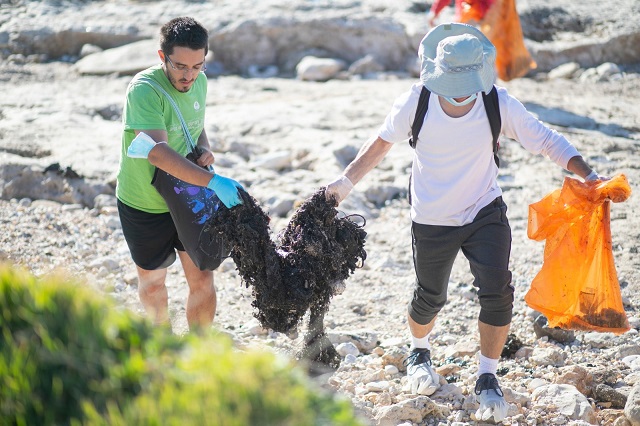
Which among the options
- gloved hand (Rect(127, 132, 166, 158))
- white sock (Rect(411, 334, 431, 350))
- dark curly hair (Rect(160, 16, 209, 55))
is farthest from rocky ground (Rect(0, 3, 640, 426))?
dark curly hair (Rect(160, 16, 209, 55))

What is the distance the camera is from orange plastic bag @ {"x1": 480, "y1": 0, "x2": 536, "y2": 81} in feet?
29.7

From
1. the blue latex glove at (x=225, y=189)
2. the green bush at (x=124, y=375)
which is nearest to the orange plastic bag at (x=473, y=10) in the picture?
the blue latex glove at (x=225, y=189)

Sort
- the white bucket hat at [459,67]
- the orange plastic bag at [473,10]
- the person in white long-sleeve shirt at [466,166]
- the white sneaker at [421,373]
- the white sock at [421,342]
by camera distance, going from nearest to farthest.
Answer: the white bucket hat at [459,67] < the person in white long-sleeve shirt at [466,166] < the white sneaker at [421,373] < the white sock at [421,342] < the orange plastic bag at [473,10]

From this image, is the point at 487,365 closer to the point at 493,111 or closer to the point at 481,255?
the point at 481,255

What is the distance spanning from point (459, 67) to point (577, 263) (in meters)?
1.22

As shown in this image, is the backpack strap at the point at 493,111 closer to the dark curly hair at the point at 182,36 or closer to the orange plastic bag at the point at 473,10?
the dark curly hair at the point at 182,36

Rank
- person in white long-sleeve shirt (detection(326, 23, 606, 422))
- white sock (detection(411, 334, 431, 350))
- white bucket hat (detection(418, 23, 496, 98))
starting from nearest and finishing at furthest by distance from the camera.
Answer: white bucket hat (detection(418, 23, 496, 98)) → person in white long-sleeve shirt (detection(326, 23, 606, 422)) → white sock (detection(411, 334, 431, 350))

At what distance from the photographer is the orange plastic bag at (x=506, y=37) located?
29.7 feet

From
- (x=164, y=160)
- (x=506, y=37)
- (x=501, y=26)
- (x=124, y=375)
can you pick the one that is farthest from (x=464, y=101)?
(x=506, y=37)

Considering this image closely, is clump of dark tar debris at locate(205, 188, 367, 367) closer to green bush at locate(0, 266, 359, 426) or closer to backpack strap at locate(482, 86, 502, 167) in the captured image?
backpack strap at locate(482, 86, 502, 167)

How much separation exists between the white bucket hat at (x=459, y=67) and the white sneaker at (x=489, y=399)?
4.69 ft

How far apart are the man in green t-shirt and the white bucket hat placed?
1.09 meters

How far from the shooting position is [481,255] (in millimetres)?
4004

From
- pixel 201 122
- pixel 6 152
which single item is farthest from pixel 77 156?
pixel 201 122
